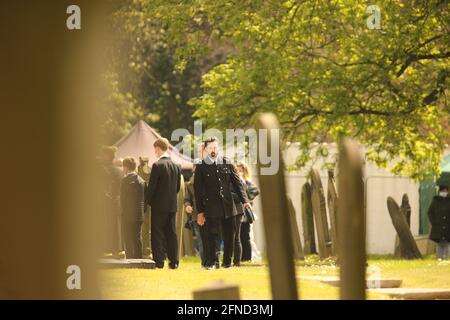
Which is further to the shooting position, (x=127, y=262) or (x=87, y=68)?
(x=127, y=262)

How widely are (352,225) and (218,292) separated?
400mm

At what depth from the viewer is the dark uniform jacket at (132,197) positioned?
19.5 metres

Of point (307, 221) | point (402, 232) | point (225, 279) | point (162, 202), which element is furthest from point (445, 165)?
point (225, 279)

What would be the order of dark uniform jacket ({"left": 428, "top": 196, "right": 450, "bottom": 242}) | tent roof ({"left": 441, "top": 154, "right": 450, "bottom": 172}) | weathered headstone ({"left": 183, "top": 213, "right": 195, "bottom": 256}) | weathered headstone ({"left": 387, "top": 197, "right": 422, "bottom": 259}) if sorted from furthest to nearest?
tent roof ({"left": 441, "top": 154, "right": 450, "bottom": 172}) → weathered headstone ({"left": 183, "top": 213, "right": 195, "bottom": 256}) → weathered headstone ({"left": 387, "top": 197, "right": 422, "bottom": 259}) → dark uniform jacket ({"left": 428, "top": 196, "right": 450, "bottom": 242})

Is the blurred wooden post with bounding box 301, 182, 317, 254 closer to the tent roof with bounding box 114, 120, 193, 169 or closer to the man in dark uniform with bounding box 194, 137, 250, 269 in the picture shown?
the tent roof with bounding box 114, 120, 193, 169

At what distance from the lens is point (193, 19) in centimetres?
3039

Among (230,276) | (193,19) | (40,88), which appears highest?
(193,19)

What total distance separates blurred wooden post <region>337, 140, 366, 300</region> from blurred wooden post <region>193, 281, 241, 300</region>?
289mm

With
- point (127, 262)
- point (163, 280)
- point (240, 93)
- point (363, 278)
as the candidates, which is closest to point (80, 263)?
point (363, 278)

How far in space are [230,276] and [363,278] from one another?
12681mm

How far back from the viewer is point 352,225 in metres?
3.52

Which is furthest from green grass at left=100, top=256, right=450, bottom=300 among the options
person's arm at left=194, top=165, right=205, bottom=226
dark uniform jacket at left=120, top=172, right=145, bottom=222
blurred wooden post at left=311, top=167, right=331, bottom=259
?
blurred wooden post at left=311, top=167, right=331, bottom=259

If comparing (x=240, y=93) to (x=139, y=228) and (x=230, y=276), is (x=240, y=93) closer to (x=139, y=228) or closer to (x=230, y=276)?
(x=139, y=228)

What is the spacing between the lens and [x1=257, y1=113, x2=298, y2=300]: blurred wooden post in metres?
3.53
